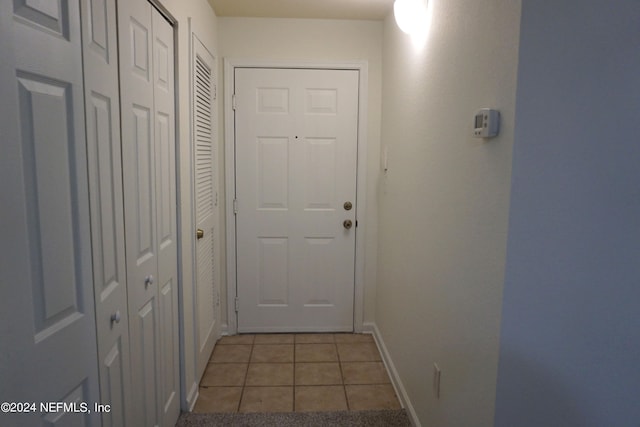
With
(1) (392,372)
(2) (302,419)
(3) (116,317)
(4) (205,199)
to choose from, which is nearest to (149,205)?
(3) (116,317)

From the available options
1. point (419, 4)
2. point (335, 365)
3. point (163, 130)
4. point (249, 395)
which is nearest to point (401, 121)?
point (419, 4)

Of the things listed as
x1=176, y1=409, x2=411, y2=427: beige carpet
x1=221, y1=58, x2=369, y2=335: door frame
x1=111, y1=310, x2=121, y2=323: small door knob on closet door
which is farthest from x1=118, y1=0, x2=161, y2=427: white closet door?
x1=221, y1=58, x2=369, y2=335: door frame

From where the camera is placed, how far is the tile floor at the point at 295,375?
2.32 metres

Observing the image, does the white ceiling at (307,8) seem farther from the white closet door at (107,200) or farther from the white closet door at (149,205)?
the white closet door at (107,200)

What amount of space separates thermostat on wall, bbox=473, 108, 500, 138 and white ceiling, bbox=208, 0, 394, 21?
169 cm

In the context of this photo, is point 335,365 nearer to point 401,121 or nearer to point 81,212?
point 401,121

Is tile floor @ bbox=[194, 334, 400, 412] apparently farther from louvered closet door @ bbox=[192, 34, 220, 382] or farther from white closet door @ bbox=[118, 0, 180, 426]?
white closet door @ bbox=[118, 0, 180, 426]

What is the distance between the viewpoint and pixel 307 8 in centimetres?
272

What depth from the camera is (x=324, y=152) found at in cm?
308

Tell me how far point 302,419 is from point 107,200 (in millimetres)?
1545

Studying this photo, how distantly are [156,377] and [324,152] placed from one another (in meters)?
1.91

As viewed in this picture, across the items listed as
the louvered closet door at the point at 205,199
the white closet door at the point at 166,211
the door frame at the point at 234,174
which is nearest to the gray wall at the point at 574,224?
the white closet door at the point at 166,211

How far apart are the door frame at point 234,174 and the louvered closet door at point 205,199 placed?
0.14 metres

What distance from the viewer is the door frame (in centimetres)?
297
